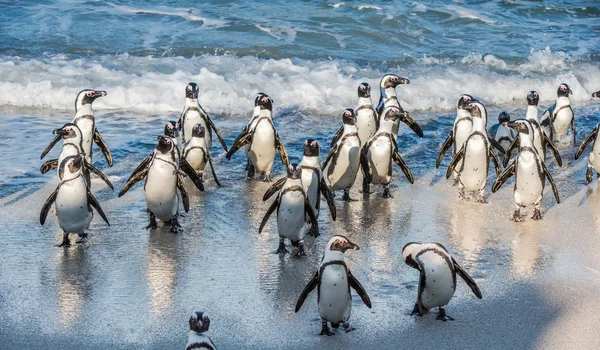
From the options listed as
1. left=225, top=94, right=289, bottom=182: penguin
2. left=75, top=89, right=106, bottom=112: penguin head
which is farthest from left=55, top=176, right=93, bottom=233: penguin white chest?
left=225, top=94, right=289, bottom=182: penguin

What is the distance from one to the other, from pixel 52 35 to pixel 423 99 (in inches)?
280

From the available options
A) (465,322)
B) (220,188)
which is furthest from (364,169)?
(465,322)

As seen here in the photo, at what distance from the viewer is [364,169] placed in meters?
8.98

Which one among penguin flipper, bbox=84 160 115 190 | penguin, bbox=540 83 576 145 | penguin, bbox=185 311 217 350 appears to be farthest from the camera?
penguin, bbox=540 83 576 145

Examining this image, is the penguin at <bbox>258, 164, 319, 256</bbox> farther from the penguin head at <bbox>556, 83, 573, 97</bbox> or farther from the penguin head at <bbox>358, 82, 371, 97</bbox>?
the penguin head at <bbox>556, 83, 573, 97</bbox>

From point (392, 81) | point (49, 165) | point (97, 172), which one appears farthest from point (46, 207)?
point (392, 81)

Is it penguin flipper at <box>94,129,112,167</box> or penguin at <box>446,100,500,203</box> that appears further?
penguin flipper at <box>94,129,112,167</box>

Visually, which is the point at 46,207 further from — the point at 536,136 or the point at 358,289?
the point at 536,136

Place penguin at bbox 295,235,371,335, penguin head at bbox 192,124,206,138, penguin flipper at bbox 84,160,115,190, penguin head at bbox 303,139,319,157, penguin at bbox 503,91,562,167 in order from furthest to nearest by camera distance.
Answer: penguin at bbox 503,91,562,167 < penguin head at bbox 192,124,206,138 < penguin flipper at bbox 84,160,115,190 < penguin head at bbox 303,139,319,157 < penguin at bbox 295,235,371,335

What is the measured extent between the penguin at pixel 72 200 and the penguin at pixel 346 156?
221 centimetres

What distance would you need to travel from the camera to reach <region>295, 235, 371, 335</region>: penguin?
5.98 metres

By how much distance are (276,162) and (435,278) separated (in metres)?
4.45

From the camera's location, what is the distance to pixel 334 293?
598 cm

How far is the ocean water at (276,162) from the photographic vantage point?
6.38m
